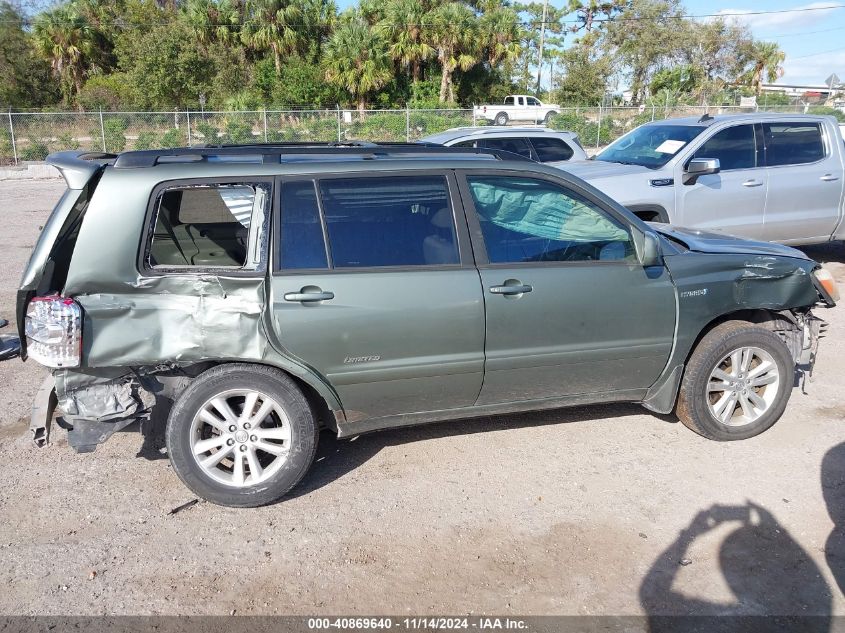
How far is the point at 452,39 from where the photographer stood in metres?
39.2

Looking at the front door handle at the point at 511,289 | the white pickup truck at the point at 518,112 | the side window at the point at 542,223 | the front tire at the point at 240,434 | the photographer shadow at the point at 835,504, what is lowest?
the photographer shadow at the point at 835,504

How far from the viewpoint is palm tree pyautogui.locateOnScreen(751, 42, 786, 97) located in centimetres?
5409

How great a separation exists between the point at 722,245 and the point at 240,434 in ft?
10.5

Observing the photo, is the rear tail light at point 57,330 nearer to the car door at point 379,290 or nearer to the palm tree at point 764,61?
the car door at point 379,290

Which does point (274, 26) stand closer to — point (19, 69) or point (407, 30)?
point (407, 30)

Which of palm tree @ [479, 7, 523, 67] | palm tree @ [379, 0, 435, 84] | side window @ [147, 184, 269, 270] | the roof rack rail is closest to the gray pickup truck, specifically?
the roof rack rail

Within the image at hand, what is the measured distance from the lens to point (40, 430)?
145 inches

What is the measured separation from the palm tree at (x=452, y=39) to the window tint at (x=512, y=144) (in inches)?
1195

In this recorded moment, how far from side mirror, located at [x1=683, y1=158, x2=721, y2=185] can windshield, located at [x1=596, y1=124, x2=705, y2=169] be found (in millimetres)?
324

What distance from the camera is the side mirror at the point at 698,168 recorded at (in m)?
7.50

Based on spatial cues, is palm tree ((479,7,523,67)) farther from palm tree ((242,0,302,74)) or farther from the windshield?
the windshield

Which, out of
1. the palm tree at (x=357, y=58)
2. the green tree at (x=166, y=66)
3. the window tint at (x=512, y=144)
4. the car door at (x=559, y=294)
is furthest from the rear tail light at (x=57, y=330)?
the green tree at (x=166, y=66)

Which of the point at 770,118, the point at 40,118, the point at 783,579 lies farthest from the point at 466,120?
the point at 783,579

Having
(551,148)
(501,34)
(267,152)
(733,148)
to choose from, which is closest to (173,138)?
(551,148)
